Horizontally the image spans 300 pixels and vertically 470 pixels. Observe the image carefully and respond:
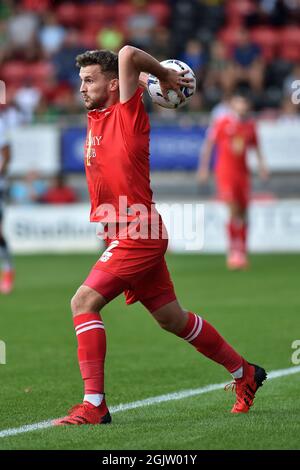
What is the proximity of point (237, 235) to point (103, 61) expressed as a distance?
35.9 feet

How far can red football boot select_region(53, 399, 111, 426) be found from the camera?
644cm

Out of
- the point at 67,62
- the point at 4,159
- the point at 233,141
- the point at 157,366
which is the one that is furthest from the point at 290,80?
the point at 157,366

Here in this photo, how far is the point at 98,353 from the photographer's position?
654 centimetres

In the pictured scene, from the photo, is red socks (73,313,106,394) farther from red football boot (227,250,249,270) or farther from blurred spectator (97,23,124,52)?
blurred spectator (97,23,124,52)

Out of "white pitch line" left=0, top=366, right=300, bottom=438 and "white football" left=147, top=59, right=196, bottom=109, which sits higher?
"white football" left=147, top=59, right=196, bottom=109

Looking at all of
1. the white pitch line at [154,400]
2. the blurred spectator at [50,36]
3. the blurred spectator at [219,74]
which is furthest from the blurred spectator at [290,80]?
the white pitch line at [154,400]

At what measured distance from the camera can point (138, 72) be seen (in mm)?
6402

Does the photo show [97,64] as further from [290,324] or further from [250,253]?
[250,253]

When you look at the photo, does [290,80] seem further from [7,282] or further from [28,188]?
[7,282]

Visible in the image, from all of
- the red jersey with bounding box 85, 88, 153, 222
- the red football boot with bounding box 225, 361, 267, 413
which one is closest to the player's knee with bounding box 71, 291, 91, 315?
the red jersey with bounding box 85, 88, 153, 222

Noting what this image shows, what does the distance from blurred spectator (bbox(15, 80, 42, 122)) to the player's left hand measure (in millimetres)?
16791

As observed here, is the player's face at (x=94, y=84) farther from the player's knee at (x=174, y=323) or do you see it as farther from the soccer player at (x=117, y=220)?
the player's knee at (x=174, y=323)

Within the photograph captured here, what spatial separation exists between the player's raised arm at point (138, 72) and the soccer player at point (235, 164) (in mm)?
11030
